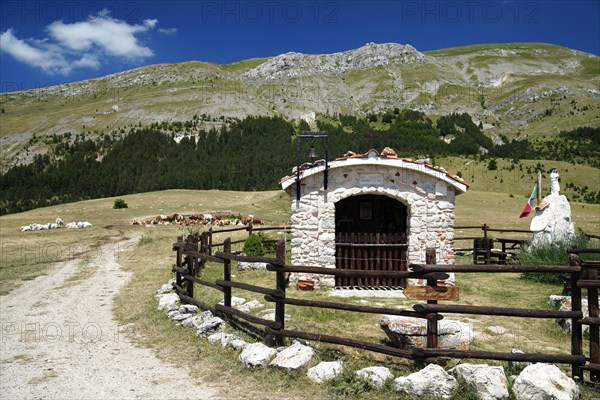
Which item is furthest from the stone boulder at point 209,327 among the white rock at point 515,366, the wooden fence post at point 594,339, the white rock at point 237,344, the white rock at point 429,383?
the wooden fence post at point 594,339

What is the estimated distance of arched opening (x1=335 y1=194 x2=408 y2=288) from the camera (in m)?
12.8

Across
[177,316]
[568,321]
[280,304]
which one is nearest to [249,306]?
[177,316]

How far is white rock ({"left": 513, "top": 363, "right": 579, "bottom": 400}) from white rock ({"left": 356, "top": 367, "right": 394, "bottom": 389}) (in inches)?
62.1

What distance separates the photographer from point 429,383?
5.39m

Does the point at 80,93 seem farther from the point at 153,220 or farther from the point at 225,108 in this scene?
the point at 153,220

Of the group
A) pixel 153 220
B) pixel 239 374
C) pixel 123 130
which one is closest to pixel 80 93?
pixel 123 130

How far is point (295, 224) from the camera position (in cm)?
1309

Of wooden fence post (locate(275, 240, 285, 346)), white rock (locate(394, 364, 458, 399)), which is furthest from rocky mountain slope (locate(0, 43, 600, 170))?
white rock (locate(394, 364, 458, 399))

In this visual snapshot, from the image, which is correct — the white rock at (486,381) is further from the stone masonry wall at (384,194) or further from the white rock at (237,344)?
the stone masonry wall at (384,194)

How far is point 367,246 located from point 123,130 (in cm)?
12304

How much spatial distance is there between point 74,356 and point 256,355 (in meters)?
3.55

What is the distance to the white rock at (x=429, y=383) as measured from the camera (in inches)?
211

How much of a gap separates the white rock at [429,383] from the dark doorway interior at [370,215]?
8.61 meters

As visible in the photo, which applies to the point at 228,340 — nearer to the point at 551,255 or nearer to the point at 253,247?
the point at 253,247
